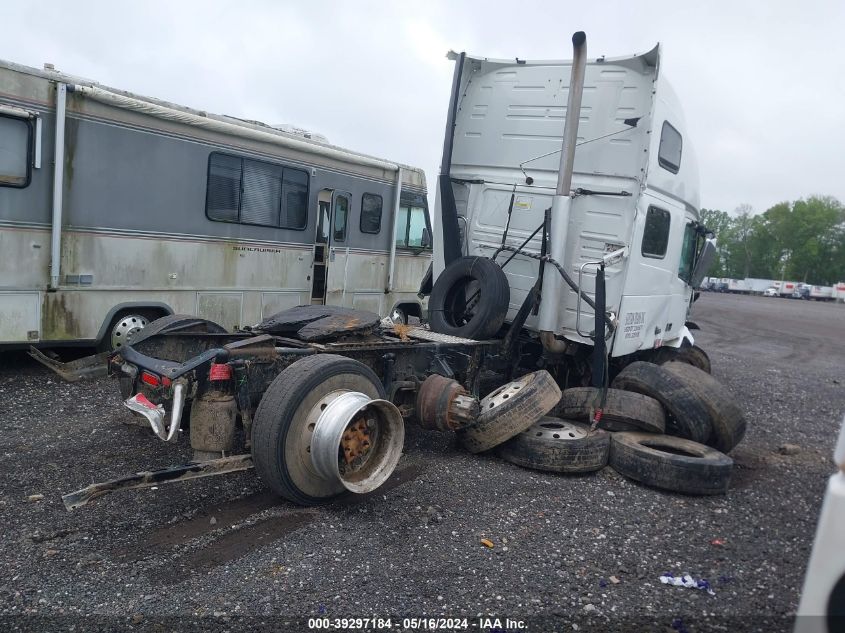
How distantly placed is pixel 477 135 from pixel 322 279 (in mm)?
3608

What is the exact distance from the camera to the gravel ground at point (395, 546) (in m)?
3.04

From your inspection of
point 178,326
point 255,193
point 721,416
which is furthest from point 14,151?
point 721,416

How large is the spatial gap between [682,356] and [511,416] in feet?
14.1

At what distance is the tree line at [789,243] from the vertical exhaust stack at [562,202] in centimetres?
9151

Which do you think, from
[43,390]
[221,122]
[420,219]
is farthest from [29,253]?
[420,219]

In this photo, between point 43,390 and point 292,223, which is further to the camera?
point 292,223

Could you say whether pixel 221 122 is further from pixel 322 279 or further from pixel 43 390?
pixel 43 390

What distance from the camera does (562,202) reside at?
6055mm

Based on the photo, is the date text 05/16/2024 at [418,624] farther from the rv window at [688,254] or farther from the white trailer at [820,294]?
the white trailer at [820,294]

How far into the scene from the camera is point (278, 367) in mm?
4406

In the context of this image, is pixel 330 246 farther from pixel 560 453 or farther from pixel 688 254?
pixel 560 453

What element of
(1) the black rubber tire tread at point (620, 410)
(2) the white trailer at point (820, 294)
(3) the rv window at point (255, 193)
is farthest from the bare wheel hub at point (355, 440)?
(2) the white trailer at point (820, 294)

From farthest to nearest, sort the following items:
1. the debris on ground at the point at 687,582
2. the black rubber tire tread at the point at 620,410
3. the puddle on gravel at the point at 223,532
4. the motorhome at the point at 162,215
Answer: the motorhome at the point at 162,215 < the black rubber tire tread at the point at 620,410 < the debris on ground at the point at 687,582 < the puddle on gravel at the point at 223,532

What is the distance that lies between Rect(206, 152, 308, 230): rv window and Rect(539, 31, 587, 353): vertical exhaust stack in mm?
4275
